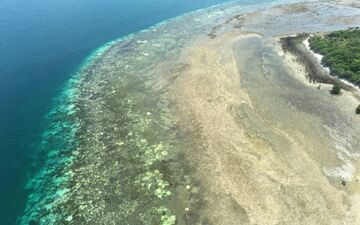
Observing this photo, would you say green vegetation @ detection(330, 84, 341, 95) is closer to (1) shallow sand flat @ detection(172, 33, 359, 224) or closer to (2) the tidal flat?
(2) the tidal flat

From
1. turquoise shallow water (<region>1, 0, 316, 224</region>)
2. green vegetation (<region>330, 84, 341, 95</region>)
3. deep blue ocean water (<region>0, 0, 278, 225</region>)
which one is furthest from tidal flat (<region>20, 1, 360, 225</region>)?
deep blue ocean water (<region>0, 0, 278, 225</region>)

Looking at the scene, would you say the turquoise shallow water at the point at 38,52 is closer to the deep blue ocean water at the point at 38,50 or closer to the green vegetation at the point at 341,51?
the deep blue ocean water at the point at 38,50

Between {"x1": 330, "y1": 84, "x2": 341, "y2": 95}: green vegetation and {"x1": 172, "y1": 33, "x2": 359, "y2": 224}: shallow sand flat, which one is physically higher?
{"x1": 330, "y1": 84, "x2": 341, "y2": 95}: green vegetation

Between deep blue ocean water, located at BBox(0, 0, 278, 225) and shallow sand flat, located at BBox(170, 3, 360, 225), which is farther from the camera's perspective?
deep blue ocean water, located at BBox(0, 0, 278, 225)

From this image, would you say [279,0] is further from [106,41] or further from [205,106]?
[205,106]

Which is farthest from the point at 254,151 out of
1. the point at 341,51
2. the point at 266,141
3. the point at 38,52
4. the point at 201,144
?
the point at 38,52
